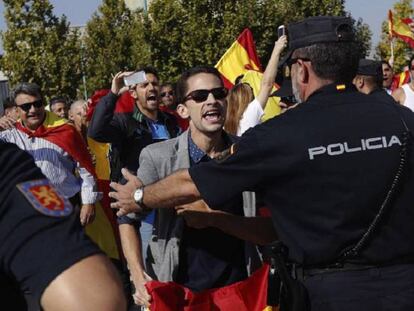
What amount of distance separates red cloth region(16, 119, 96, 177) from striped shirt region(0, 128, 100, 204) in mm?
43

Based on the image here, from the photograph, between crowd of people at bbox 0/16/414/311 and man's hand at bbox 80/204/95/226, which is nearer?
crowd of people at bbox 0/16/414/311

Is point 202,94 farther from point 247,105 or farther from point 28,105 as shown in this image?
point 28,105

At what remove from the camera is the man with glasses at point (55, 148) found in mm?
7168

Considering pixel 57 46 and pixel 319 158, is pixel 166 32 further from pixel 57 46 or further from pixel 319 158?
pixel 319 158

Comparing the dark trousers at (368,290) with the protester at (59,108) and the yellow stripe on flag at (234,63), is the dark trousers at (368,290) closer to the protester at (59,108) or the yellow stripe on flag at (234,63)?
the yellow stripe on flag at (234,63)

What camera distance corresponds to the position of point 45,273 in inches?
57.2

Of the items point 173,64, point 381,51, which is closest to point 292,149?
point 173,64

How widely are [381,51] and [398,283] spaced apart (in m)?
43.2

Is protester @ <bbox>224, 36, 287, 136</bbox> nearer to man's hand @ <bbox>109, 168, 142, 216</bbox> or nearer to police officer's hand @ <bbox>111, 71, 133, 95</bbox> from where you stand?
police officer's hand @ <bbox>111, 71, 133, 95</bbox>

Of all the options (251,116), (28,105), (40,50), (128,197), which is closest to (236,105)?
(251,116)

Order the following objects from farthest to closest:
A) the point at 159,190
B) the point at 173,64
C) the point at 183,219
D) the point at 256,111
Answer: the point at 173,64 < the point at 256,111 < the point at 183,219 < the point at 159,190

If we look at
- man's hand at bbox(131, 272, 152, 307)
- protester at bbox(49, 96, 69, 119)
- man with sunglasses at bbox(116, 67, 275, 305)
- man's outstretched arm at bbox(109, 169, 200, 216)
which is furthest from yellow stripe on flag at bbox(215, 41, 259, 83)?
man's outstretched arm at bbox(109, 169, 200, 216)

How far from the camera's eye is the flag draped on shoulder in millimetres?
7344

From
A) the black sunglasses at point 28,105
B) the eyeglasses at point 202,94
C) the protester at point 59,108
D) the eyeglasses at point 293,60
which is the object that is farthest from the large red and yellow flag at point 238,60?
the eyeglasses at point 293,60
